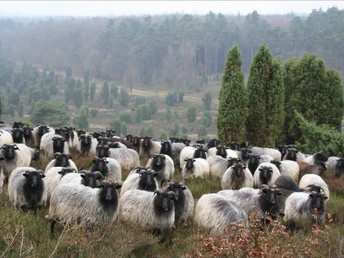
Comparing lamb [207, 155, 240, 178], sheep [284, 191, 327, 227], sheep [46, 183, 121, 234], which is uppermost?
sheep [46, 183, 121, 234]

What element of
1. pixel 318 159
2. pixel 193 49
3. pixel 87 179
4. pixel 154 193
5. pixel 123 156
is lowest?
pixel 318 159

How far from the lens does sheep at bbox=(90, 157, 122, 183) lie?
50.7ft

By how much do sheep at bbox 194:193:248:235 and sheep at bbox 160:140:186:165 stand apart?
10424 millimetres

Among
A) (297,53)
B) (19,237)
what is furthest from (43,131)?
(297,53)

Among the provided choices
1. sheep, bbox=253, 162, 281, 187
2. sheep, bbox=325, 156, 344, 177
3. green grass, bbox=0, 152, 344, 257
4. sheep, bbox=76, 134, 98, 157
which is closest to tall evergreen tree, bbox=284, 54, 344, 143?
sheep, bbox=325, 156, 344, 177

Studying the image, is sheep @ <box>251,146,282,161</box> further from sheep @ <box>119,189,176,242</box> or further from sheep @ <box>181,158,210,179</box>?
sheep @ <box>119,189,176,242</box>

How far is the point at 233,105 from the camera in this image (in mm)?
31281

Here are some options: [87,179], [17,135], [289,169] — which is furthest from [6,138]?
[289,169]

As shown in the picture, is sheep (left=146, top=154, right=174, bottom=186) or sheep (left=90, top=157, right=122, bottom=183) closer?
sheep (left=90, top=157, right=122, bottom=183)

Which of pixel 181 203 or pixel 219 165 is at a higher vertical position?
pixel 181 203

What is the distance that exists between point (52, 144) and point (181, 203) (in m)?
9.79

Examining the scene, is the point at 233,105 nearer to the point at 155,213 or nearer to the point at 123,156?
the point at 123,156

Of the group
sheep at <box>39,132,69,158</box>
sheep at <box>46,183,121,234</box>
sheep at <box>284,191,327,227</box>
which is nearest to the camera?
→ sheep at <box>46,183,121,234</box>

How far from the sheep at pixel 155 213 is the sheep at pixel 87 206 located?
79 cm
